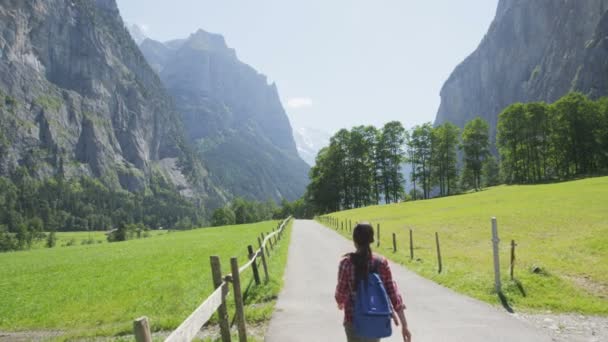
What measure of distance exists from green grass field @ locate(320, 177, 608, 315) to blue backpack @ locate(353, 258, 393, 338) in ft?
28.1

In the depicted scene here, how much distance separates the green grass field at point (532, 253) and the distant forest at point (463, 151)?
42.6m

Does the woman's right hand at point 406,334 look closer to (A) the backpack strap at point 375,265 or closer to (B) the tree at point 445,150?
(A) the backpack strap at point 375,265

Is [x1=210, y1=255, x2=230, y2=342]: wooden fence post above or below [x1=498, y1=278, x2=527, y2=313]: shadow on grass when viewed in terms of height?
above

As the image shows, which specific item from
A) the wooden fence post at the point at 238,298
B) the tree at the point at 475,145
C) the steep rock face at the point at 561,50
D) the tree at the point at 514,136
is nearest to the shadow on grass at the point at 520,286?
the wooden fence post at the point at 238,298

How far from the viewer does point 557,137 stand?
77125 mm

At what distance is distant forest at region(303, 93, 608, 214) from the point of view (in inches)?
2987

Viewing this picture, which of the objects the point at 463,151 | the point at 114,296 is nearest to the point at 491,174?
the point at 463,151

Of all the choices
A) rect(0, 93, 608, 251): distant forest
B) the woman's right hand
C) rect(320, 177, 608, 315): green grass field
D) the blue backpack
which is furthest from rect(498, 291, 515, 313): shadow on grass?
rect(0, 93, 608, 251): distant forest

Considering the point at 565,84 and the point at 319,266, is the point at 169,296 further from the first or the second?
the point at 565,84

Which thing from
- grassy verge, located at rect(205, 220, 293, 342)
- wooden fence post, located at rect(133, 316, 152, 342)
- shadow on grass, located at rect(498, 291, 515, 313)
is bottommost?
grassy verge, located at rect(205, 220, 293, 342)

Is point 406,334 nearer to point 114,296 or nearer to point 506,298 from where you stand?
point 506,298

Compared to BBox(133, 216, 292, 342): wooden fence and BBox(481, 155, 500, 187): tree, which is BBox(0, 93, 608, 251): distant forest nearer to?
BBox(481, 155, 500, 187): tree

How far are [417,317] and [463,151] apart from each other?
88.3 m

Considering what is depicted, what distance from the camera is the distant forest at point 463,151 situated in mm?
75875
